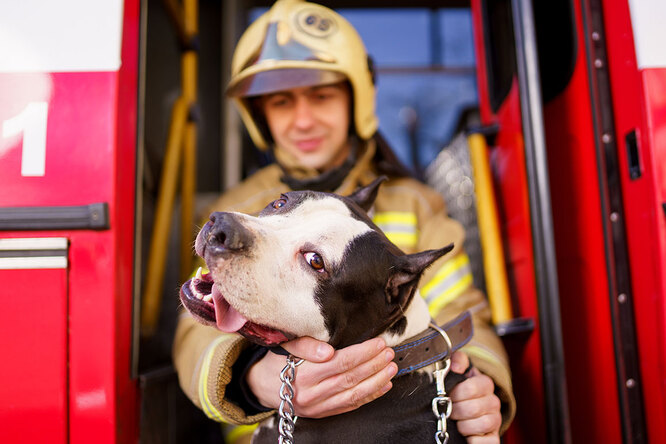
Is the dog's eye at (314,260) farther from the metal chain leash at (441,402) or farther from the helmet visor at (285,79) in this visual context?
the helmet visor at (285,79)

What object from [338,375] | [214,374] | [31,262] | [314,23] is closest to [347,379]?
[338,375]

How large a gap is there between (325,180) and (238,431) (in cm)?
102

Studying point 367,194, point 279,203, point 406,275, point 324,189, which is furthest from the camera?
point 324,189

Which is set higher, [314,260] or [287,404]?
[314,260]

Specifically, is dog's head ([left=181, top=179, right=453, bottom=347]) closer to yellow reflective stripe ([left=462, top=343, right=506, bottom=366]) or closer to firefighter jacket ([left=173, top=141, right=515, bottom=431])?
firefighter jacket ([left=173, top=141, right=515, bottom=431])

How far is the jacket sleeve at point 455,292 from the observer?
1777 mm

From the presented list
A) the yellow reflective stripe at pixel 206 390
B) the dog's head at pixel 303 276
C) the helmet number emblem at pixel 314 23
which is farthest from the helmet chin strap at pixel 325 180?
the yellow reflective stripe at pixel 206 390

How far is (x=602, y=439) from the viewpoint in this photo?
1756 millimetres

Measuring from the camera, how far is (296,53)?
6.31 feet

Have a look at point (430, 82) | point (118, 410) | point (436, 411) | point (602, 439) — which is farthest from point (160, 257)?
point (430, 82)

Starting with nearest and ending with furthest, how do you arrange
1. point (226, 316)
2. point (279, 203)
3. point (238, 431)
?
point (226, 316), point (279, 203), point (238, 431)

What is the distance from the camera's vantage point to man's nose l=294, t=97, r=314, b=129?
2.07m

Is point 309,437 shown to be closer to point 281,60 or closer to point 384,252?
point 384,252

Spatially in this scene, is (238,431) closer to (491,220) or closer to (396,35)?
(491,220)
